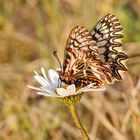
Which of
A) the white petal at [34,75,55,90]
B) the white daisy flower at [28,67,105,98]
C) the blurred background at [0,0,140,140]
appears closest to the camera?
the white daisy flower at [28,67,105,98]

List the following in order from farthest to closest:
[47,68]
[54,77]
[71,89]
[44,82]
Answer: [47,68]
[54,77]
[44,82]
[71,89]

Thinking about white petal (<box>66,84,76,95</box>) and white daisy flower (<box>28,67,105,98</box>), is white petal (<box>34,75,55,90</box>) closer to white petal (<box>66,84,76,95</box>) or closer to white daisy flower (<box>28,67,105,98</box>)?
white daisy flower (<box>28,67,105,98</box>)

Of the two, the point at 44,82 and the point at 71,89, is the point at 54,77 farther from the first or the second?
the point at 71,89

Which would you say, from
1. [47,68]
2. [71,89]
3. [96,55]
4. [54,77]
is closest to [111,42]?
[96,55]

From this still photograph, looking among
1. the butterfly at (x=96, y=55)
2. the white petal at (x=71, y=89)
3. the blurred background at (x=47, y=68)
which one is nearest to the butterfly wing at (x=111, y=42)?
the butterfly at (x=96, y=55)

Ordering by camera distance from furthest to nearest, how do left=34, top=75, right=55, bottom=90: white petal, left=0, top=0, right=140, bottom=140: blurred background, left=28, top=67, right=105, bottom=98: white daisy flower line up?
left=0, top=0, right=140, bottom=140: blurred background, left=34, top=75, right=55, bottom=90: white petal, left=28, top=67, right=105, bottom=98: white daisy flower

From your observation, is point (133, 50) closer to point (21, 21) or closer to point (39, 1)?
point (39, 1)

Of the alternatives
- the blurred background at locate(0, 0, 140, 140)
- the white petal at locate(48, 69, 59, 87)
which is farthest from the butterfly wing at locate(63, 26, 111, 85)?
the blurred background at locate(0, 0, 140, 140)

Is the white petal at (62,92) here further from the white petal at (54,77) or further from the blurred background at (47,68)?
the blurred background at (47,68)
